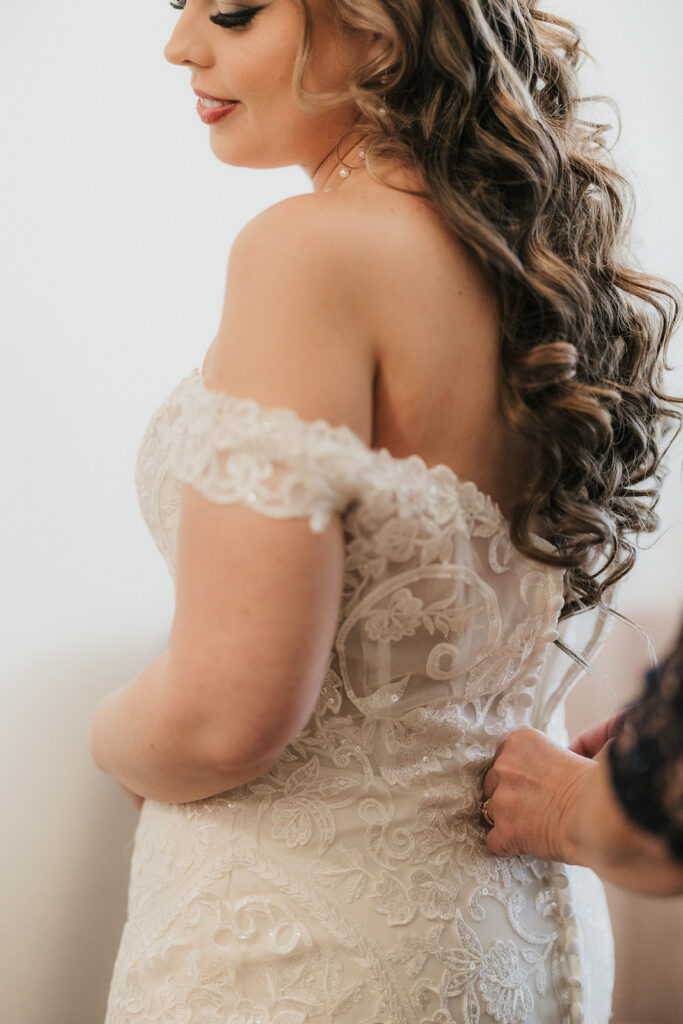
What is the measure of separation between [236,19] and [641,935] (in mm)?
1580

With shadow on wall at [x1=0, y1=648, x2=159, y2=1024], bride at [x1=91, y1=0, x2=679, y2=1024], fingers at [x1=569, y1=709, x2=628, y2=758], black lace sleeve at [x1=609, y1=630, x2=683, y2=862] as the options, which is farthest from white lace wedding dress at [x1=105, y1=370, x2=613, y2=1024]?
shadow on wall at [x1=0, y1=648, x2=159, y2=1024]

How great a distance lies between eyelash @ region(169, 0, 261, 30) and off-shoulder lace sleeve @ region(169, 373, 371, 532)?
0.42 metres

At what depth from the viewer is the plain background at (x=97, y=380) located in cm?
140

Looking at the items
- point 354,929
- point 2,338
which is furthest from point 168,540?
point 2,338

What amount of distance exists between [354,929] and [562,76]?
34.4 inches

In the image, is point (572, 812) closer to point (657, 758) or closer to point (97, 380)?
point (657, 758)

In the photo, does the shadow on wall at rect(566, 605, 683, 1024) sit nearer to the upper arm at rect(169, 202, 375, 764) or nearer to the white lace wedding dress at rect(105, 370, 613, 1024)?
the white lace wedding dress at rect(105, 370, 613, 1024)

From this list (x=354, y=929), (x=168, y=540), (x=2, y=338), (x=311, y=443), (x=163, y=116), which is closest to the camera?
(x=311, y=443)

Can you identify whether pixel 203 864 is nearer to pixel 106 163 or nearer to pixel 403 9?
pixel 403 9

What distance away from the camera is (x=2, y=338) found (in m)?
1.39

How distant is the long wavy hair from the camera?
785mm

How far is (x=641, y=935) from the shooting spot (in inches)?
63.8

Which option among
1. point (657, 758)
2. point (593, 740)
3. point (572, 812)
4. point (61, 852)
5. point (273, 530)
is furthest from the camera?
point (61, 852)

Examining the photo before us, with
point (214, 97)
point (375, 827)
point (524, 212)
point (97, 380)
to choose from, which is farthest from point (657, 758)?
point (97, 380)
